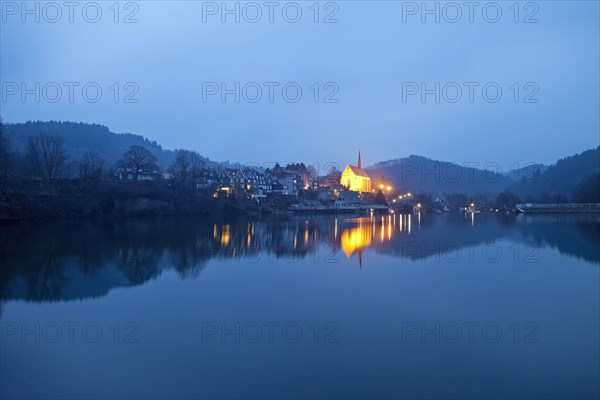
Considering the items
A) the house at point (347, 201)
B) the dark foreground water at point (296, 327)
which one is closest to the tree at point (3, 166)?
the dark foreground water at point (296, 327)

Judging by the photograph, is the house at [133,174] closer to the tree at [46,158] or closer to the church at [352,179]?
the tree at [46,158]

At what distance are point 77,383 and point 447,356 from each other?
4.71m

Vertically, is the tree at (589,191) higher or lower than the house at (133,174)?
lower

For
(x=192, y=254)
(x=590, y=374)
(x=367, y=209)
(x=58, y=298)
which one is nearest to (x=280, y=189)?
(x=367, y=209)

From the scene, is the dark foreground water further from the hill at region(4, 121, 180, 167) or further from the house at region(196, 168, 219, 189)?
the hill at region(4, 121, 180, 167)

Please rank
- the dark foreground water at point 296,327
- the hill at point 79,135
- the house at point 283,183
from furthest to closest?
the hill at point 79,135
the house at point 283,183
the dark foreground water at point 296,327

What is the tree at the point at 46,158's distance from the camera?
42.2m

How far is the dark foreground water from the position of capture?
199 inches

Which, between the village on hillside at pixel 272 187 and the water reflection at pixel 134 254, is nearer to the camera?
the water reflection at pixel 134 254

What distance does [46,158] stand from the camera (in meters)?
42.3

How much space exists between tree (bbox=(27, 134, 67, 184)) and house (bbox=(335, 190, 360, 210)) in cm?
4005

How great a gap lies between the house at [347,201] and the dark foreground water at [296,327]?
186 ft

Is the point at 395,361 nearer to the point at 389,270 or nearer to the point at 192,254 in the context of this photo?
the point at 389,270

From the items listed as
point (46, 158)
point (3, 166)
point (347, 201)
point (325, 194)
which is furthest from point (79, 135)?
point (3, 166)
